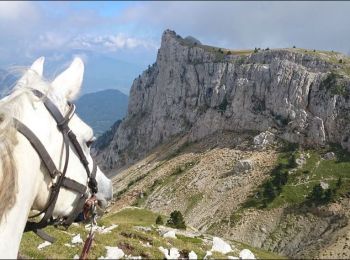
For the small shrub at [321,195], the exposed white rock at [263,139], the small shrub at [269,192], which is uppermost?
the exposed white rock at [263,139]

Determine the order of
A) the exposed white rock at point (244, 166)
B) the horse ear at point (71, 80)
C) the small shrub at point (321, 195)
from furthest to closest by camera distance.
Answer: the exposed white rock at point (244, 166) < the small shrub at point (321, 195) < the horse ear at point (71, 80)

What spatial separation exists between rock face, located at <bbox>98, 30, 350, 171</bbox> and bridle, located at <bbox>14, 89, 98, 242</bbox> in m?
114

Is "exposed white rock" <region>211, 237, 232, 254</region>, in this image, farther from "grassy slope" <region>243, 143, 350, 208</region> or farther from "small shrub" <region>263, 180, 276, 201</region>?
"small shrub" <region>263, 180, 276, 201</region>

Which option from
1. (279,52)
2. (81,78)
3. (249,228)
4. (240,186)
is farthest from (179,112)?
(81,78)

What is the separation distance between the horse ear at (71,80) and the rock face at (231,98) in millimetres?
113746

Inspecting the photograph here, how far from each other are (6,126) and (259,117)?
12905 cm

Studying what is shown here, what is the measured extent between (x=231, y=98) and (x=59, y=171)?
140m

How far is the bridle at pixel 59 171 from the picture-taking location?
4.27 metres

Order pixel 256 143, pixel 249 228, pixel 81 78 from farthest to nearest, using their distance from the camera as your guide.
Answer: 1. pixel 256 143
2. pixel 249 228
3. pixel 81 78

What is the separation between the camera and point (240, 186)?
109 meters

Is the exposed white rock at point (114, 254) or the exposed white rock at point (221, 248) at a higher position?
the exposed white rock at point (114, 254)

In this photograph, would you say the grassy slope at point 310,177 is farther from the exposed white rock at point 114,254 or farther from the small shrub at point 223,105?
the exposed white rock at point 114,254

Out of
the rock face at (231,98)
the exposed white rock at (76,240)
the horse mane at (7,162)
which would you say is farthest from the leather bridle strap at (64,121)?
the rock face at (231,98)

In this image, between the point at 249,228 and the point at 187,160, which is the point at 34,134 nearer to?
the point at 249,228
